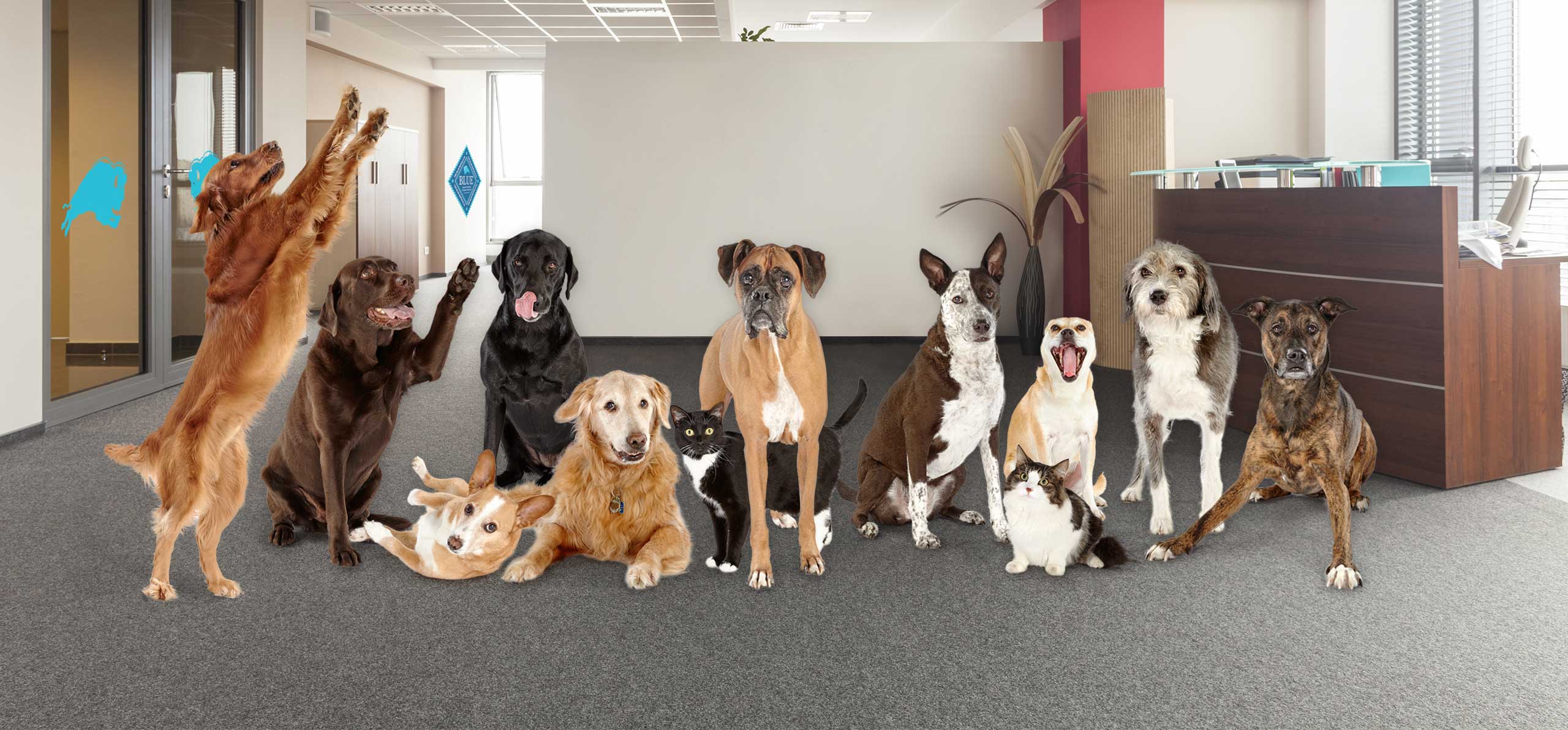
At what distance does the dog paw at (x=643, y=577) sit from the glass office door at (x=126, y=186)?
3989mm

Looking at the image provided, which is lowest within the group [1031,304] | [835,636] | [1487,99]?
[835,636]

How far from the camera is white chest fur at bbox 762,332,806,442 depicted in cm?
249

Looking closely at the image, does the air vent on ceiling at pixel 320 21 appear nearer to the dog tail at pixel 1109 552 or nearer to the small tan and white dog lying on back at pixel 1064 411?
the small tan and white dog lying on back at pixel 1064 411

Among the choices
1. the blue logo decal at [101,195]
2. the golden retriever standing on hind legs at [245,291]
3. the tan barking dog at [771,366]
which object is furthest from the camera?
the blue logo decal at [101,195]

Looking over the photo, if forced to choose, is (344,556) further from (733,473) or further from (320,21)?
(320,21)

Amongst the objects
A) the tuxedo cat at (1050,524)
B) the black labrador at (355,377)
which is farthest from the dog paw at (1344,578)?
the black labrador at (355,377)

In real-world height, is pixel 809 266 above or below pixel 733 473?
above

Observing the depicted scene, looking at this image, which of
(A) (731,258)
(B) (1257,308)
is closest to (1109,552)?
(B) (1257,308)

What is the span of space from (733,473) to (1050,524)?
888 mm

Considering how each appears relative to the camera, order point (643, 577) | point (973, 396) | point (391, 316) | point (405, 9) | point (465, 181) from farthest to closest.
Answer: point (465, 181) < point (405, 9) < point (973, 396) < point (643, 577) < point (391, 316)

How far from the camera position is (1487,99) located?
722 cm

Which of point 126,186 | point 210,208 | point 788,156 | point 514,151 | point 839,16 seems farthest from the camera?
point 514,151

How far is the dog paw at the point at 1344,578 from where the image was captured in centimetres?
286

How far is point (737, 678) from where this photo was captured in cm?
229
